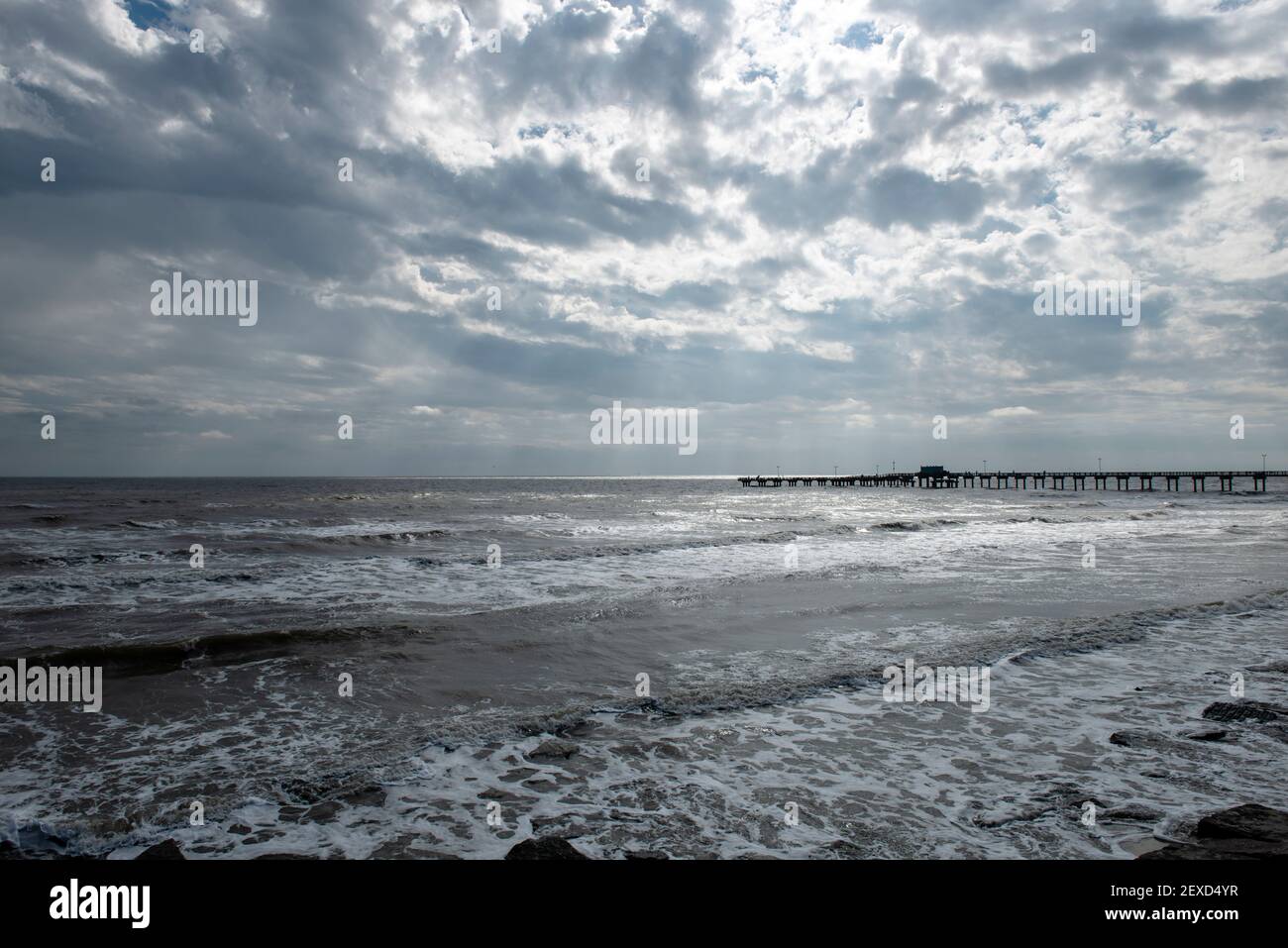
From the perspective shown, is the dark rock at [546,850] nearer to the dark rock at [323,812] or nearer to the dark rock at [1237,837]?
the dark rock at [323,812]

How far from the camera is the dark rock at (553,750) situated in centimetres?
677

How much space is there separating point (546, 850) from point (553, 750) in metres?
2.37

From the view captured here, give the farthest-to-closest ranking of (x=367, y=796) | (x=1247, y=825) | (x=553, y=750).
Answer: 1. (x=553, y=750)
2. (x=367, y=796)
3. (x=1247, y=825)

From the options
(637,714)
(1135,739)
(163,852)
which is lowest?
(637,714)

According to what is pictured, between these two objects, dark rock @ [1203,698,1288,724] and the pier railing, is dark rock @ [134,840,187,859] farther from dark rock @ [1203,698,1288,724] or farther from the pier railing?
the pier railing

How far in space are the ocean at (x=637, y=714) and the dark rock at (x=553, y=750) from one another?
1.6 inches

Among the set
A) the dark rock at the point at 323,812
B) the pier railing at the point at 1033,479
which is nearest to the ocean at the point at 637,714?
the dark rock at the point at 323,812

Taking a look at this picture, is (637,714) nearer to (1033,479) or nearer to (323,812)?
(323,812)

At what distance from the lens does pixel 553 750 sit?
6898mm

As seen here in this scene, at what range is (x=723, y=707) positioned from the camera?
8.30 meters

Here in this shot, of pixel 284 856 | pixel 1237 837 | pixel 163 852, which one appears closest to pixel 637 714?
pixel 284 856
